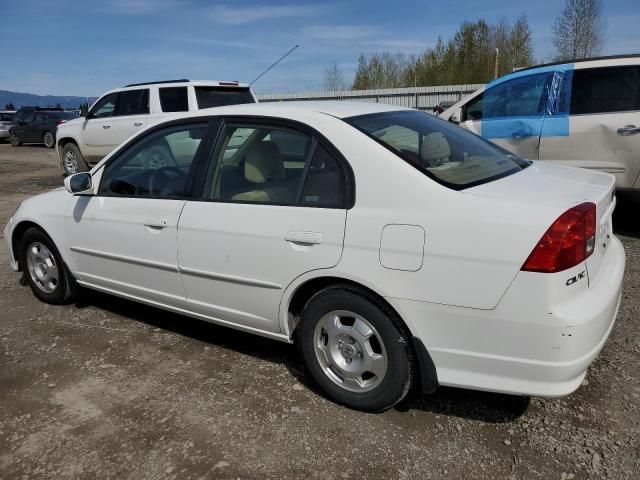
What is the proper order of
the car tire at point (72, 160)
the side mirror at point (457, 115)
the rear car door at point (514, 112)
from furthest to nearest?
1. the car tire at point (72, 160)
2. the side mirror at point (457, 115)
3. the rear car door at point (514, 112)

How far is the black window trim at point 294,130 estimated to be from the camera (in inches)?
104

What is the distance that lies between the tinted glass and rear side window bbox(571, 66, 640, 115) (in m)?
3.90

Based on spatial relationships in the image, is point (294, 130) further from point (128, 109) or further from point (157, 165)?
point (128, 109)

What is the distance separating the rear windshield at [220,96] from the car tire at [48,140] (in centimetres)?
1332

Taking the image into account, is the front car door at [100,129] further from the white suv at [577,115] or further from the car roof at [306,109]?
the car roof at [306,109]

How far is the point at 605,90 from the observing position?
17.9 ft

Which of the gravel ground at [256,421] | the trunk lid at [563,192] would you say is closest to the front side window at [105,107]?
the gravel ground at [256,421]

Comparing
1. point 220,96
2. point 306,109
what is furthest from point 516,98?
point 220,96

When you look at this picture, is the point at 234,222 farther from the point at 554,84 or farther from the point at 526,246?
the point at 554,84

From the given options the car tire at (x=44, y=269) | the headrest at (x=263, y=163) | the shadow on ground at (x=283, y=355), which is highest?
the headrest at (x=263, y=163)

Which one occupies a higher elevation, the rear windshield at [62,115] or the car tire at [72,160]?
Result: the rear windshield at [62,115]

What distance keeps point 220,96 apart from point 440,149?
24.0ft

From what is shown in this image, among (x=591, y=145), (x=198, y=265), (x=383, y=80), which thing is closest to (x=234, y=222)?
(x=198, y=265)

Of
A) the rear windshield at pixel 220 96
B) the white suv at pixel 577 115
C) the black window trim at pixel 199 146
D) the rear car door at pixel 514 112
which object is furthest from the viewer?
the rear windshield at pixel 220 96
